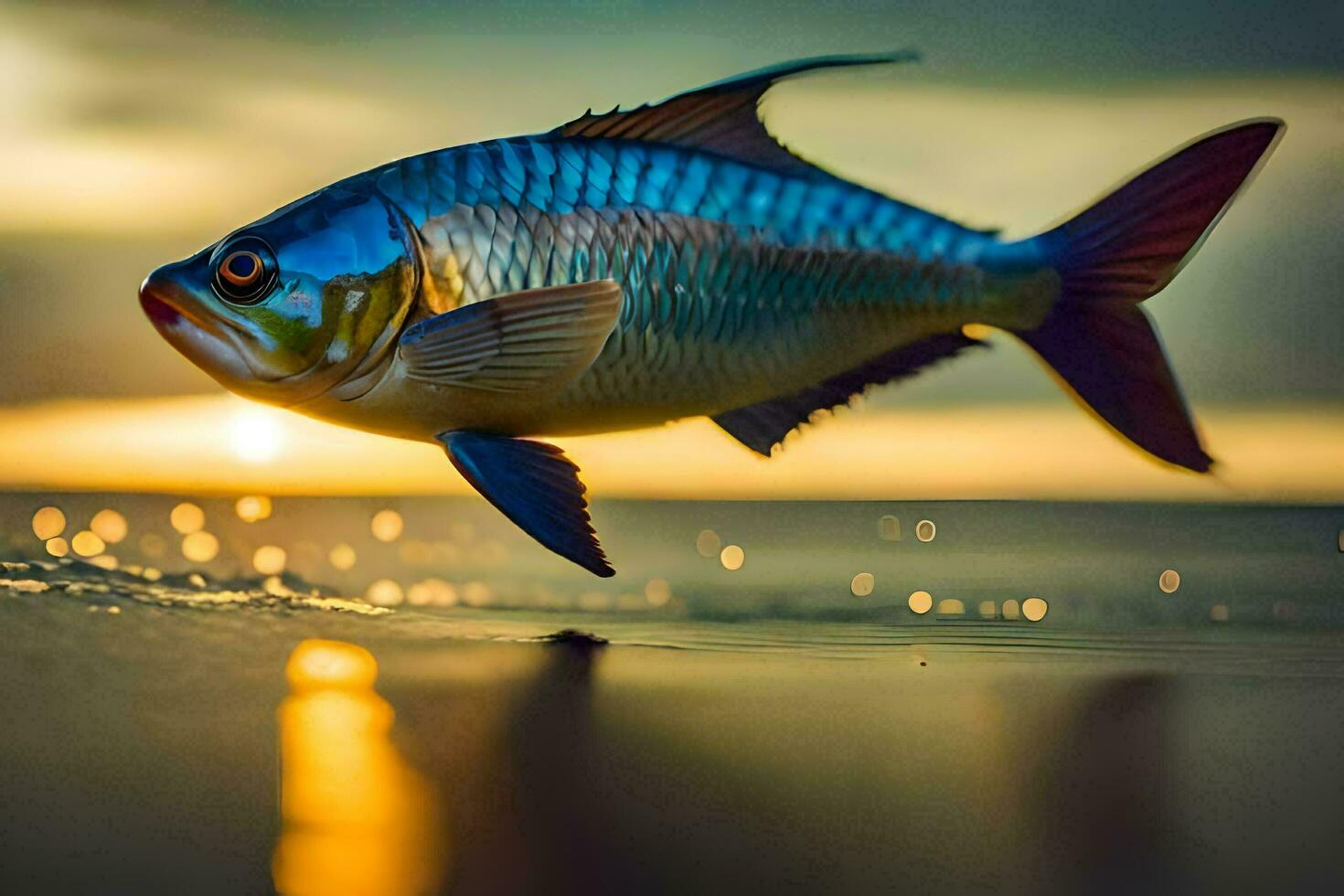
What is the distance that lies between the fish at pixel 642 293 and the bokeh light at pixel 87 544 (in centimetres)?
58

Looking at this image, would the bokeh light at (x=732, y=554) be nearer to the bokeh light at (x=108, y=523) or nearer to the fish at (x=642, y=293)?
the fish at (x=642, y=293)

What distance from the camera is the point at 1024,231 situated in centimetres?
151

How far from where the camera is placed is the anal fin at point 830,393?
1241 millimetres

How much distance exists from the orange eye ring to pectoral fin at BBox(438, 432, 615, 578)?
20 cm

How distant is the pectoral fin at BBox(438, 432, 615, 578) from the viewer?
1.08m

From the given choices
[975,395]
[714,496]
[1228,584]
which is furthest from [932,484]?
[1228,584]

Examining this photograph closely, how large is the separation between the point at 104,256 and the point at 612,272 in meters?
0.70

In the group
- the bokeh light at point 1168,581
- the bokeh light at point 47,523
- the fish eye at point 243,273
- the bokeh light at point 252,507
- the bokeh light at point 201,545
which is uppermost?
the fish eye at point 243,273

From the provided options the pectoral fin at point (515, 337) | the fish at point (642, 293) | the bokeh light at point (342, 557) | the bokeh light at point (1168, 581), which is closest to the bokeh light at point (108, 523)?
the bokeh light at point (342, 557)

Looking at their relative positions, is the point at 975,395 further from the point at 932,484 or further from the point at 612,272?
the point at 612,272

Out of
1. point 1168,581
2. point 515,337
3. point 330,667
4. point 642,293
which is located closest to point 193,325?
point 515,337

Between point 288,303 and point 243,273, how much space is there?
0.13 feet

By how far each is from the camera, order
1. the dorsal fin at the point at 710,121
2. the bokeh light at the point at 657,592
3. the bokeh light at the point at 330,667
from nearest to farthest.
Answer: the dorsal fin at the point at 710,121
the bokeh light at the point at 330,667
the bokeh light at the point at 657,592

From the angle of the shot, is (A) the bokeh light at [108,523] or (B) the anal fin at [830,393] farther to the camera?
(A) the bokeh light at [108,523]
